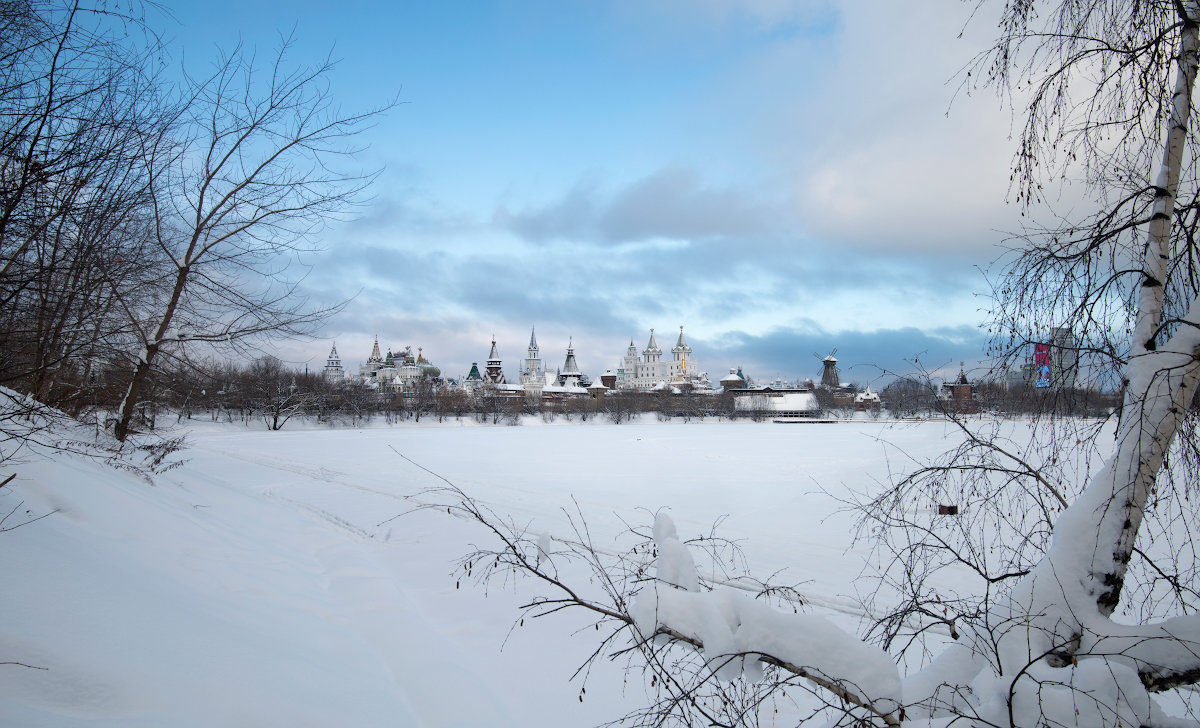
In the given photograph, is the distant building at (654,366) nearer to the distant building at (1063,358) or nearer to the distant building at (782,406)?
the distant building at (782,406)

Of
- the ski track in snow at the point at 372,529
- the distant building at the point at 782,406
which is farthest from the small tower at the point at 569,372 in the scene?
the ski track in snow at the point at 372,529

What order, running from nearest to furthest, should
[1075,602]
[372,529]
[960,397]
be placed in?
[1075,602] → [960,397] → [372,529]

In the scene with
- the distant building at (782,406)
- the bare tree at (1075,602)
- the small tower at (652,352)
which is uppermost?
the small tower at (652,352)

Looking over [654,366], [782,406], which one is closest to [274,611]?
[782,406]

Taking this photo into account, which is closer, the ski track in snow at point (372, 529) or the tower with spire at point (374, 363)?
the ski track in snow at point (372, 529)

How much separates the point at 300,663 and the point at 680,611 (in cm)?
316

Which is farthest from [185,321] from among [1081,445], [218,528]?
[1081,445]

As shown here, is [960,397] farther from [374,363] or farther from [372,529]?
[374,363]

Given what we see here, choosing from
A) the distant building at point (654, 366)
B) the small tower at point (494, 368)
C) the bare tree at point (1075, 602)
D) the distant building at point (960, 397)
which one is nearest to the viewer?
the bare tree at point (1075, 602)

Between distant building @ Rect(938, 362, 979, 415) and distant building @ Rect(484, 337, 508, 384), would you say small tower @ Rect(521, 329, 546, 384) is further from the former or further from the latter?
distant building @ Rect(938, 362, 979, 415)

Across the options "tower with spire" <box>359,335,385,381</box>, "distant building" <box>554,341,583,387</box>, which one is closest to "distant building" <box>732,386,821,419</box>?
"distant building" <box>554,341,583,387</box>

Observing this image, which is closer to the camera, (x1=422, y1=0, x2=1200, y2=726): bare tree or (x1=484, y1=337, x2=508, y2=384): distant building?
(x1=422, y1=0, x2=1200, y2=726): bare tree

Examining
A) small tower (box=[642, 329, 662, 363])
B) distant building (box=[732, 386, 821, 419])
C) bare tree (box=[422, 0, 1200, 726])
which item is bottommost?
distant building (box=[732, 386, 821, 419])

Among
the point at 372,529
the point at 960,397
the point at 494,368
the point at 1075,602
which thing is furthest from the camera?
the point at 494,368
